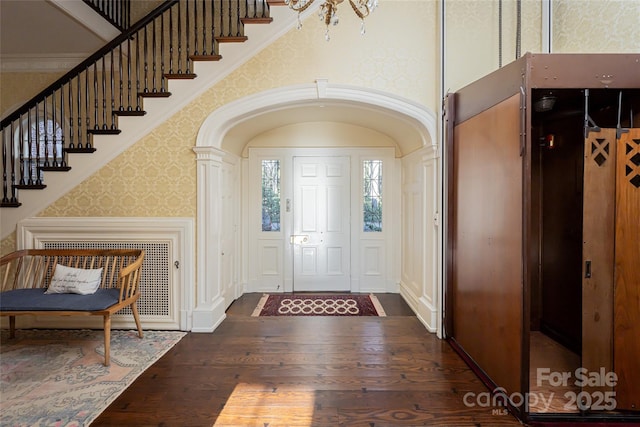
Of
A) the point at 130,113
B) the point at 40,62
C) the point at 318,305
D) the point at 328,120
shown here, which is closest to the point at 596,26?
the point at 328,120

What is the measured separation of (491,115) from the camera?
2615 millimetres

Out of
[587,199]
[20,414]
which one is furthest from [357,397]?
[20,414]

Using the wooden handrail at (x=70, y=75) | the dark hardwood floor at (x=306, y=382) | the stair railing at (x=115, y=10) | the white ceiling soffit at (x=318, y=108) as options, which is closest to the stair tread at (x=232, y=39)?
the white ceiling soffit at (x=318, y=108)

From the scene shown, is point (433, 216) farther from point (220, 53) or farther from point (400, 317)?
point (220, 53)

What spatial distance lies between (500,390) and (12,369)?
3.90 meters

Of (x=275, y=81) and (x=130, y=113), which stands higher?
(x=275, y=81)

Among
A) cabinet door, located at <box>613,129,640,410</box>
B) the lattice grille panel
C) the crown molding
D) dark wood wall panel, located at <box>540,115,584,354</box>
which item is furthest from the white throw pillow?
dark wood wall panel, located at <box>540,115,584,354</box>

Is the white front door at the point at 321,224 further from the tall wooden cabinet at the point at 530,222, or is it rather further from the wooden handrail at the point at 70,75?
the wooden handrail at the point at 70,75

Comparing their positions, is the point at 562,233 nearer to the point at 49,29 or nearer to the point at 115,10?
the point at 115,10

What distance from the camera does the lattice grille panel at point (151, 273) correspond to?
145 inches

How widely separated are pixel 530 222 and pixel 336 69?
2.41 meters

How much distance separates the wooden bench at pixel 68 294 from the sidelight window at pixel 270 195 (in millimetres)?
2085

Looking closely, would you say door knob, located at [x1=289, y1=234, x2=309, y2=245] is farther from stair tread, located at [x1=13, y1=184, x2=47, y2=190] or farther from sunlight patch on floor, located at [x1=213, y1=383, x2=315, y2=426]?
stair tread, located at [x1=13, y1=184, x2=47, y2=190]

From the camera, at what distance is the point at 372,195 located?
5.34 m
